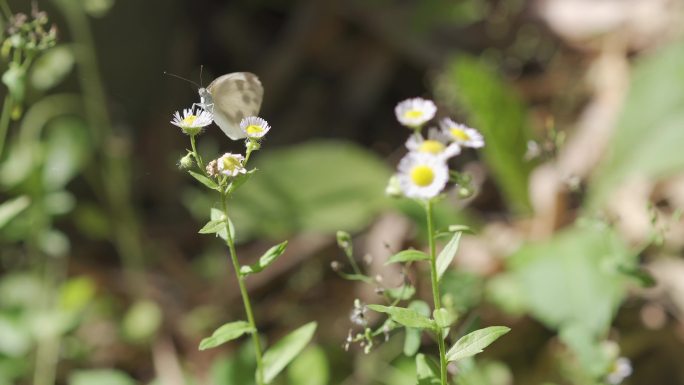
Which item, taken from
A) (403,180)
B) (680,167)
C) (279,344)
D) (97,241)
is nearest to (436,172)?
(403,180)

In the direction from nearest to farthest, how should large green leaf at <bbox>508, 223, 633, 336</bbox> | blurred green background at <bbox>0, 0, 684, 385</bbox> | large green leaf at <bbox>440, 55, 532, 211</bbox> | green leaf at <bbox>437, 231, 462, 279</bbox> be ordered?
green leaf at <bbox>437, 231, 462, 279</bbox>, large green leaf at <bbox>508, 223, 633, 336</bbox>, blurred green background at <bbox>0, 0, 684, 385</bbox>, large green leaf at <bbox>440, 55, 532, 211</bbox>

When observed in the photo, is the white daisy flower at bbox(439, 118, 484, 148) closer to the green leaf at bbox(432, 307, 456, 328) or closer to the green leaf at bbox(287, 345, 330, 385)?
the green leaf at bbox(432, 307, 456, 328)

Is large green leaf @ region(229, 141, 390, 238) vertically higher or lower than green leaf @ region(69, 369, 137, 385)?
higher

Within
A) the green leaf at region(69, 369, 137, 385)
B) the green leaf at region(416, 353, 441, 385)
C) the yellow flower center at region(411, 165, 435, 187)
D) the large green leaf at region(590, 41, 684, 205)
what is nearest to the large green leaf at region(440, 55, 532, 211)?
the large green leaf at region(590, 41, 684, 205)

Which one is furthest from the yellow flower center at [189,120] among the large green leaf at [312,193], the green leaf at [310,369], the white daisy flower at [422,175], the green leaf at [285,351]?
the large green leaf at [312,193]

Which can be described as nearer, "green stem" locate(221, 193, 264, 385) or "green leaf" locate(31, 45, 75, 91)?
"green stem" locate(221, 193, 264, 385)

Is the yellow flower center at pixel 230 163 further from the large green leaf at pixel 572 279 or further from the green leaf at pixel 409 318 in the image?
the large green leaf at pixel 572 279

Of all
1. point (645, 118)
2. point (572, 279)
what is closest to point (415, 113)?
point (572, 279)
